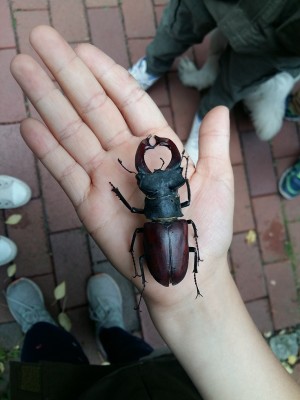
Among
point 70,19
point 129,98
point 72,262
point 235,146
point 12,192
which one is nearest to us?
point 129,98

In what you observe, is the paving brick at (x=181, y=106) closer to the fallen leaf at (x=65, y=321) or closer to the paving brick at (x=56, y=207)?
the paving brick at (x=56, y=207)

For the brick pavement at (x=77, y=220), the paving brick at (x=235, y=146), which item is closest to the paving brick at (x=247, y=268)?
the brick pavement at (x=77, y=220)

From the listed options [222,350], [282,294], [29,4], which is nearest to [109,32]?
[29,4]

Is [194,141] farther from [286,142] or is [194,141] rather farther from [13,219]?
[13,219]

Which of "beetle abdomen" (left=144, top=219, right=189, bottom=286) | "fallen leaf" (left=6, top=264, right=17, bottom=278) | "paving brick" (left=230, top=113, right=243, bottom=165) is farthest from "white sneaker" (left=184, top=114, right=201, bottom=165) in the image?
"fallen leaf" (left=6, top=264, right=17, bottom=278)

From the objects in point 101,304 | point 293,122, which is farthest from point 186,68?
point 101,304

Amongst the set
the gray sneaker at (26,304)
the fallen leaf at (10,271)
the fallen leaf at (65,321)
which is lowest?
the fallen leaf at (65,321)

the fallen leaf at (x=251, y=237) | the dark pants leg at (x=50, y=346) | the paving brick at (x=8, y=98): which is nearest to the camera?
the dark pants leg at (x=50, y=346)
